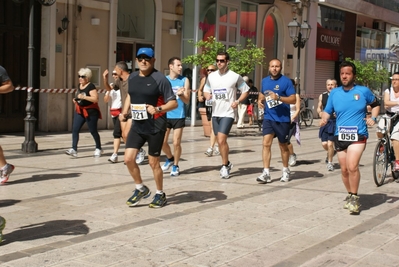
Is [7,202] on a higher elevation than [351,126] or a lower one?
lower

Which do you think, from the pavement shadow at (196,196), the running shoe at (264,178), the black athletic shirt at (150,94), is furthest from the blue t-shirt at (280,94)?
the black athletic shirt at (150,94)

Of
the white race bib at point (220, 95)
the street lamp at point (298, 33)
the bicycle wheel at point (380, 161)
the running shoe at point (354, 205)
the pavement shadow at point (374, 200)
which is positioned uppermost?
the street lamp at point (298, 33)

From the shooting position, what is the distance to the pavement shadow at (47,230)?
670 cm

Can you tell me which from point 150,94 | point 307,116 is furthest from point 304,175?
point 307,116

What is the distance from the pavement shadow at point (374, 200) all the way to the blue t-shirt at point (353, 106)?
115 cm

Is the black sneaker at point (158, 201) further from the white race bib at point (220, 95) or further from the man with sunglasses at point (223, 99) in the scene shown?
the white race bib at point (220, 95)

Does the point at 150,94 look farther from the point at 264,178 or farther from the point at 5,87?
the point at 264,178

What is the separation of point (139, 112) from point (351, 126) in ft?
8.15

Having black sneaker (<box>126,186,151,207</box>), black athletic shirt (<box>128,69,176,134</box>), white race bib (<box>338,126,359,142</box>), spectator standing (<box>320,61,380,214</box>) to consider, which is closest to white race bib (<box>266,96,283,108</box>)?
spectator standing (<box>320,61,380,214</box>)

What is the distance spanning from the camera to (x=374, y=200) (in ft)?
31.0

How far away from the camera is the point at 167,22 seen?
22250mm

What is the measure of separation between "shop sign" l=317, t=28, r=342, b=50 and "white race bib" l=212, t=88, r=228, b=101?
2295cm

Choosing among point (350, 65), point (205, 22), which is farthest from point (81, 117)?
point (205, 22)

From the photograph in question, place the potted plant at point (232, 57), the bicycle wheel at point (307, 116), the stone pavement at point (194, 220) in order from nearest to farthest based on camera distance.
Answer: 1. the stone pavement at point (194, 220)
2. the potted plant at point (232, 57)
3. the bicycle wheel at point (307, 116)
